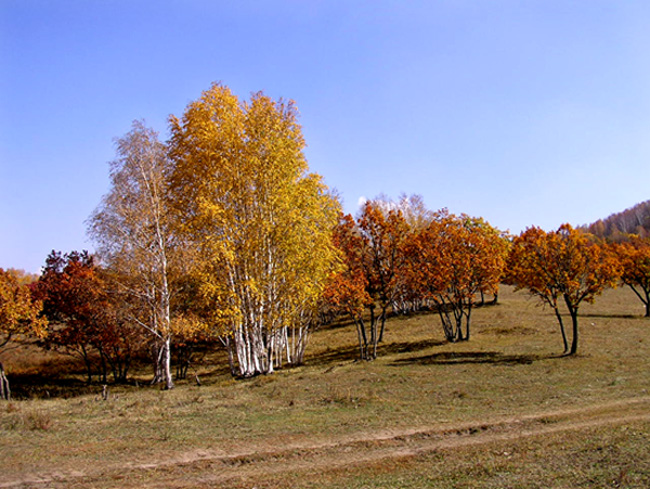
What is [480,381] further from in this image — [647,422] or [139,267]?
[139,267]

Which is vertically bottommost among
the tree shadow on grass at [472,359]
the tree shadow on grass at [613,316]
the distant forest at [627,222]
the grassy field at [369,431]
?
the tree shadow on grass at [613,316]

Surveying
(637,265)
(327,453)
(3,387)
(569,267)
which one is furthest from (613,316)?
(3,387)

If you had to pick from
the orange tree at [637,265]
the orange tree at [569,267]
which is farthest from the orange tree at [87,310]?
the orange tree at [637,265]

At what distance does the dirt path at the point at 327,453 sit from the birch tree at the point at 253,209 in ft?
48.1

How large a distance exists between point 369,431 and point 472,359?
17949mm

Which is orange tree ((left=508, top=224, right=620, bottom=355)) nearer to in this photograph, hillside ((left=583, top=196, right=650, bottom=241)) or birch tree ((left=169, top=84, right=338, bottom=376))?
birch tree ((left=169, top=84, right=338, bottom=376))

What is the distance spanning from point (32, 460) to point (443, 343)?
31803 mm

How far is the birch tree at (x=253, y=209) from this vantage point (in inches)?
1094

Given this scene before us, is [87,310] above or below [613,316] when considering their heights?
above

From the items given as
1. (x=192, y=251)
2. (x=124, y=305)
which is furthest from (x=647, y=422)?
(x=124, y=305)

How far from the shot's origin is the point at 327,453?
38.8 ft

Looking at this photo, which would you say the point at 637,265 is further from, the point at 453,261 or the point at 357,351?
the point at 357,351

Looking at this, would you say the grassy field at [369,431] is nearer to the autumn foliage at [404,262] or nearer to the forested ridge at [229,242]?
the forested ridge at [229,242]

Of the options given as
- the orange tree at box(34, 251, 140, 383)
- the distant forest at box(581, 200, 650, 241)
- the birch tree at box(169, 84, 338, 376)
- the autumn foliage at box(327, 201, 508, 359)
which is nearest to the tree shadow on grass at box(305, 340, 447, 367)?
the autumn foliage at box(327, 201, 508, 359)
